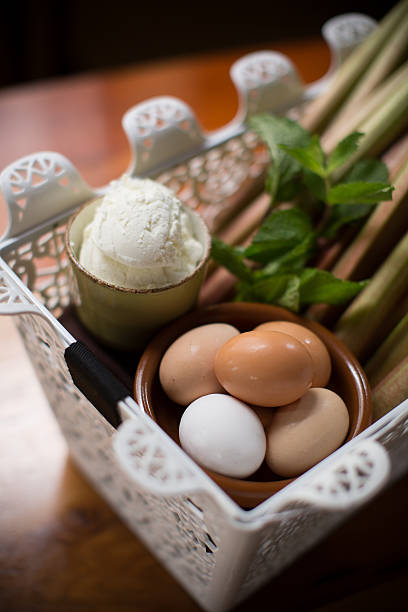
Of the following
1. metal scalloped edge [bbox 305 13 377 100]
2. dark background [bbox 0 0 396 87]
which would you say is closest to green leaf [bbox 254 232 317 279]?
metal scalloped edge [bbox 305 13 377 100]

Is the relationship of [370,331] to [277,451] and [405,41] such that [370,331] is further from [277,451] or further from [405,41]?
[405,41]

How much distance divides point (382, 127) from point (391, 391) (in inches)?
10.0

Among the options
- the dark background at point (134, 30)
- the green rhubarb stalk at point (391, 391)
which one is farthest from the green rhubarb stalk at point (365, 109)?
the dark background at point (134, 30)

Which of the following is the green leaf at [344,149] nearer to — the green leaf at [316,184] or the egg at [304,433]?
the green leaf at [316,184]

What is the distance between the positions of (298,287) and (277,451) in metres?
0.14

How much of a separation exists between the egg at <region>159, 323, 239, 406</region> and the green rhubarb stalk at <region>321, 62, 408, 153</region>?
25 cm

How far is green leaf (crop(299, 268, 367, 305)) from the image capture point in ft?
1.46

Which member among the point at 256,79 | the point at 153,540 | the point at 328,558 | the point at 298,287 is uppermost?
the point at 256,79

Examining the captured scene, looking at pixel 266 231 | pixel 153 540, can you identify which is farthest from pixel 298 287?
pixel 153 540

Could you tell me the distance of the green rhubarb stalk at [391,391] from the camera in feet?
1.36

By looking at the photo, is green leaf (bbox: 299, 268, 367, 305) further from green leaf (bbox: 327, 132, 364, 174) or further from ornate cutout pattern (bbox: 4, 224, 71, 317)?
ornate cutout pattern (bbox: 4, 224, 71, 317)

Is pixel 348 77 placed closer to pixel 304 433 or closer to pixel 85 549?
pixel 304 433

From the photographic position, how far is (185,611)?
1.52 feet

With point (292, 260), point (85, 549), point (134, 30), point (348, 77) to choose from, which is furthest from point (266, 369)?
point (134, 30)
